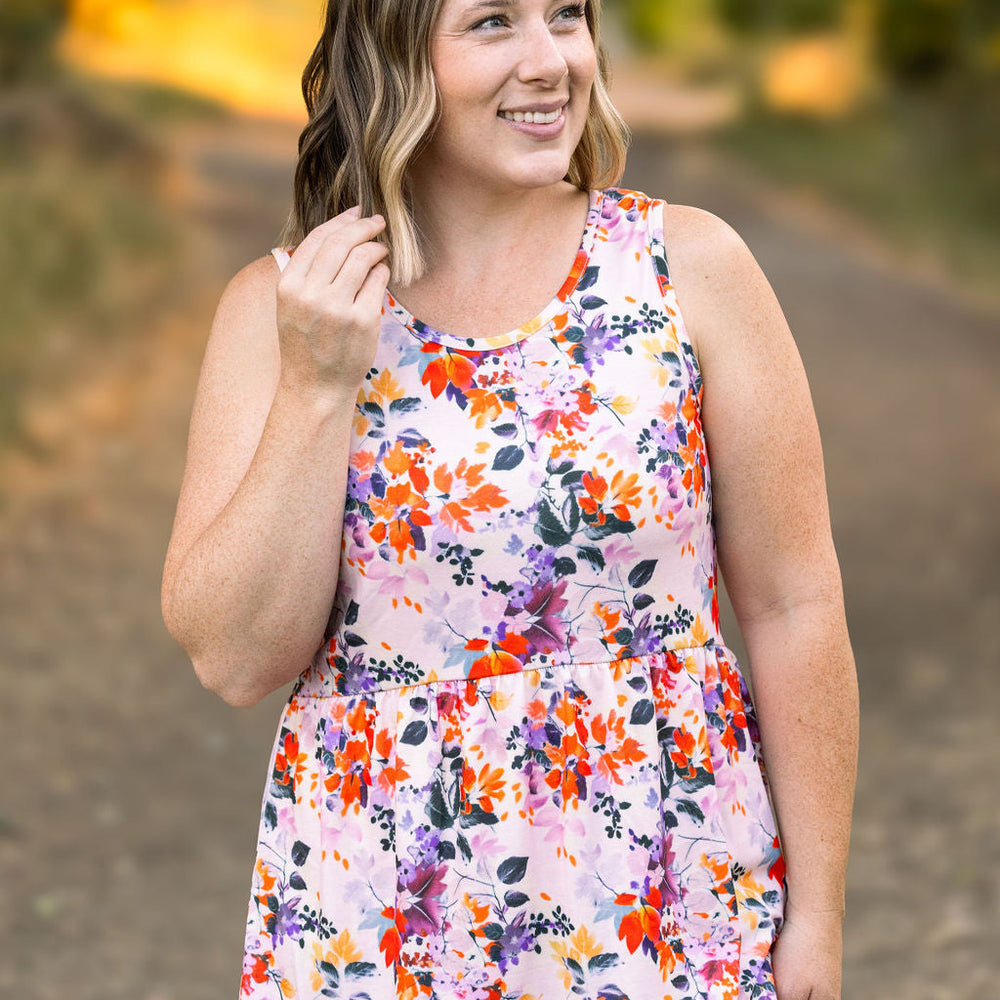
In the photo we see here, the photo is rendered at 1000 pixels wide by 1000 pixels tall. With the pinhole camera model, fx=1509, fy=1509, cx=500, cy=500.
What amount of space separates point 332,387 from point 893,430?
6405mm

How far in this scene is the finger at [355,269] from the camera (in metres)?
1.37

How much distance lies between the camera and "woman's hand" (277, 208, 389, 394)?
53.2 inches

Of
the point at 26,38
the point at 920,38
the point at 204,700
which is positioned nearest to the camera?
the point at 204,700

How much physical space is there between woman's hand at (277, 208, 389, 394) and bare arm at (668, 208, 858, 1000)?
301 mm

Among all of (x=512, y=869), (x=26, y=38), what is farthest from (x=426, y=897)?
(x=26, y=38)

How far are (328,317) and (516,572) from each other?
287 mm

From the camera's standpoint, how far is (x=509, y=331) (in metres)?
1.44

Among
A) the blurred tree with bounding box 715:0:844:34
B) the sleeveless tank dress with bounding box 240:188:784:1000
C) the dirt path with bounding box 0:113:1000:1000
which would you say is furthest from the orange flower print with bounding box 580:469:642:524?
the blurred tree with bounding box 715:0:844:34

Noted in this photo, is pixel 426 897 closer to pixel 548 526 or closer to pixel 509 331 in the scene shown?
pixel 548 526

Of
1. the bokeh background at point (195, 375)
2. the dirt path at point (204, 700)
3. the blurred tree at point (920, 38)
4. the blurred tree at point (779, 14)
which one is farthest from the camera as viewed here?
the blurred tree at point (779, 14)

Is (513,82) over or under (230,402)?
over

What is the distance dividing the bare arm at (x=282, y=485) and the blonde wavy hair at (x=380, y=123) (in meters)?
0.06

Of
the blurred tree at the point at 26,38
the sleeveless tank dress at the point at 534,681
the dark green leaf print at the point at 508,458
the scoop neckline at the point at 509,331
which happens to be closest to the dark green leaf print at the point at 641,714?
the sleeveless tank dress at the point at 534,681

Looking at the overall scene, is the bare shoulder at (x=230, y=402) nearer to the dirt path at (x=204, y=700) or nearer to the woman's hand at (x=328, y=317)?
the woman's hand at (x=328, y=317)
